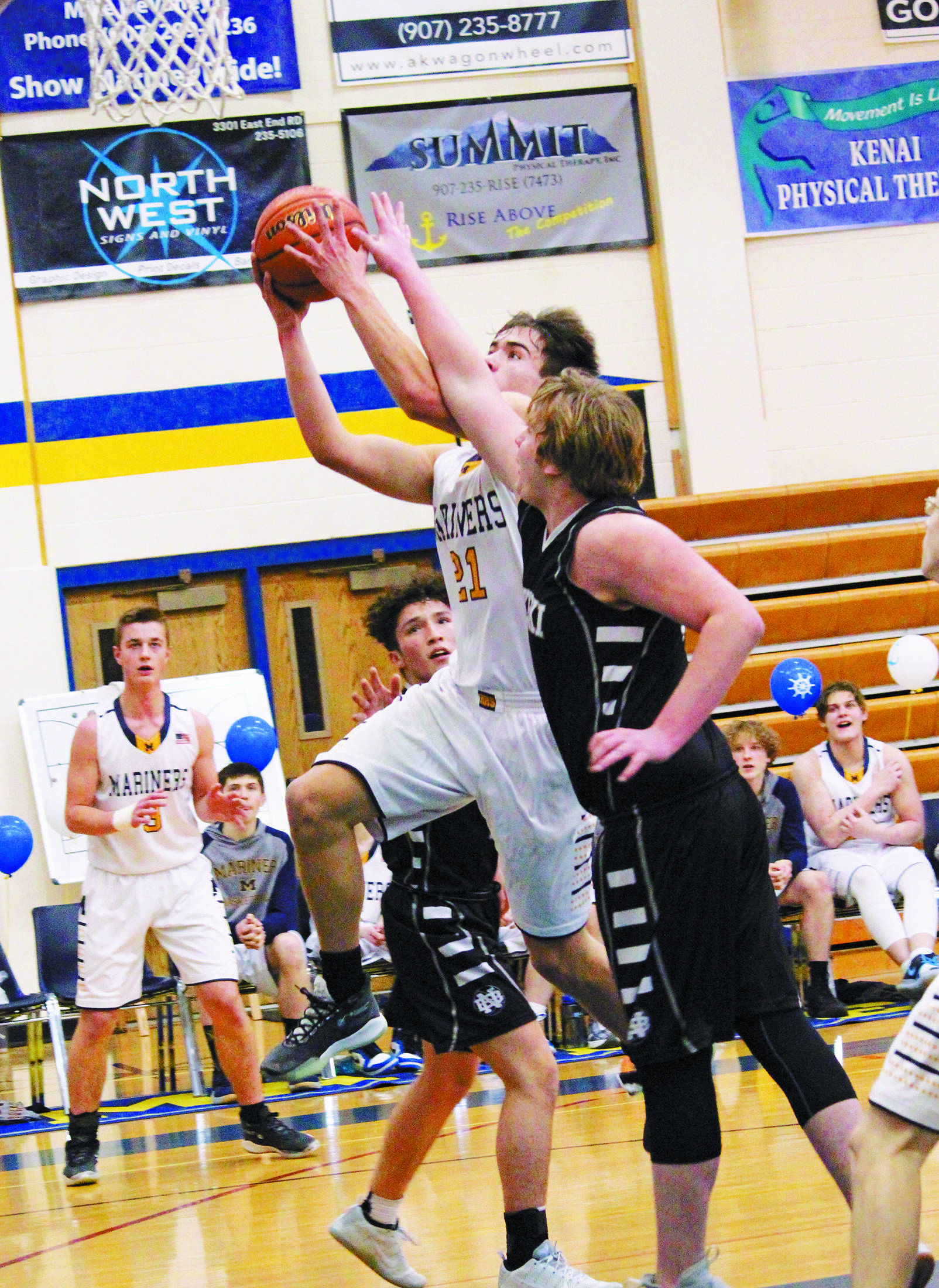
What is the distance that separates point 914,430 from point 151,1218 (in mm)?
7838

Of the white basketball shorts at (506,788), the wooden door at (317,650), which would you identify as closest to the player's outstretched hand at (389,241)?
the white basketball shorts at (506,788)

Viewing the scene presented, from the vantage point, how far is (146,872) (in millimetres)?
5137

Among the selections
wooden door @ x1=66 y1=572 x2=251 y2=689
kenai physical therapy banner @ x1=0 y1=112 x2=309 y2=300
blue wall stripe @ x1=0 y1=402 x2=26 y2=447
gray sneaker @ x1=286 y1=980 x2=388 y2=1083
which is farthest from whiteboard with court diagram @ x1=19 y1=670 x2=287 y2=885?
gray sneaker @ x1=286 y1=980 x2=388 y2=1083

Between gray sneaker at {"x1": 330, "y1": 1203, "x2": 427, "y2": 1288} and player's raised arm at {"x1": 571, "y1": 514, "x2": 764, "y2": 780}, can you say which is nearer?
player's raised arm at {"x1": 571, "y1": 514, "x2": 764, "y2": 780}

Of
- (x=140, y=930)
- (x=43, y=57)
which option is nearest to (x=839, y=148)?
(x=43, y=57)

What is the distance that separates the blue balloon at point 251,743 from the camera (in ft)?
24.7

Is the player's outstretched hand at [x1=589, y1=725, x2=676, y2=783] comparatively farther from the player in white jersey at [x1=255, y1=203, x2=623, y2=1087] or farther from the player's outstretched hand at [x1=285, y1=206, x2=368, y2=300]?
the player's outstretched hand at [x1=285, y1=206, x2=368, y2=300]

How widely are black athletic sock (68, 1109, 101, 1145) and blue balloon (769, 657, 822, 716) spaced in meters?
4.26

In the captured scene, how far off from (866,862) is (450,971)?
4156 mm

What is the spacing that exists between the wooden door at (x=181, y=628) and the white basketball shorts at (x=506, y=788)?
22.0 feet

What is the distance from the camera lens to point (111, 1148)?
17.4 ft

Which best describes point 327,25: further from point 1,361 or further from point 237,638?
point 237,638

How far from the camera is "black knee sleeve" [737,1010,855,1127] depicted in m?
2.49

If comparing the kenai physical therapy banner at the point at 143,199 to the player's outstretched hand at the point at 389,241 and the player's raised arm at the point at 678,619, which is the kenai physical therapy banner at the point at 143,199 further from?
the player's raised arm at the point at 678,619
